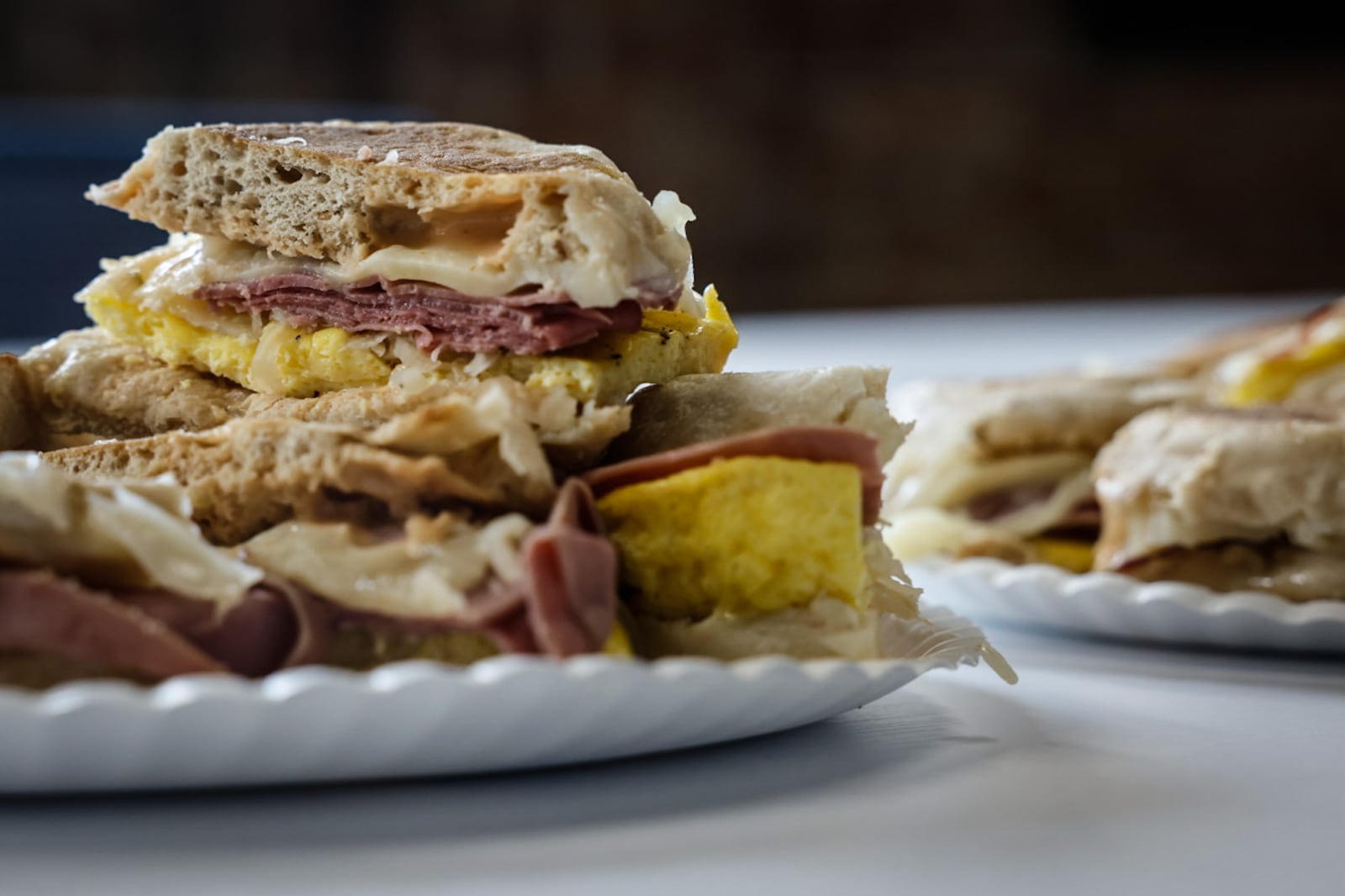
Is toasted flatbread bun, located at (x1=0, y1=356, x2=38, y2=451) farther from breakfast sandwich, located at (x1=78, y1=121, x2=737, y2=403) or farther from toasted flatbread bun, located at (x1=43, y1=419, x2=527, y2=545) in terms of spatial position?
toasted flatbread bun, located at (x1=43, y1=419, x2=527, y2=545)

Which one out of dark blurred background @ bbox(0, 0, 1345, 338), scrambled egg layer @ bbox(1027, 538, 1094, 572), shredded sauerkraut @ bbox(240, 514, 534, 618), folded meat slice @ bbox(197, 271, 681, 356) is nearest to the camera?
shredded sauerkraut @ bbox(240, 514, 534, 618)

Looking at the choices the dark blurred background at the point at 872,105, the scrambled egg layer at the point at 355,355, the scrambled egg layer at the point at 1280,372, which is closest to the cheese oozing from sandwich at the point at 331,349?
the scrambled egg layer at the point at 355,355

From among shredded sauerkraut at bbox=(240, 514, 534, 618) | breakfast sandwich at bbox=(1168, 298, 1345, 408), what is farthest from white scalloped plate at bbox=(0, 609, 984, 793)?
breakfast sandwich at bbox=(1168, 298, 1345, 408)

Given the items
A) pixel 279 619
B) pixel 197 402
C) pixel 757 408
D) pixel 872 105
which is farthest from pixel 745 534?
pixel 872 105

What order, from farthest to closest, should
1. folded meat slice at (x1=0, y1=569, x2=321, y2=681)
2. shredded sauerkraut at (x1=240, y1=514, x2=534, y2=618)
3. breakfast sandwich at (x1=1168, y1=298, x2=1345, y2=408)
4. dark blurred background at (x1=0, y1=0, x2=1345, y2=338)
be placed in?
1. dark blurred background at (x1=0, y1=0, x2=1345, y2=338)
2. breakfast sandwich at (x1=1168, y1=298, x2=1345, y2=408)
3. shredded sauerkraut at (x1=240, y1=514, x2=534, y2=618)
4. folded meat slice at (x1=0, y1=569, x2=321, y2=681)

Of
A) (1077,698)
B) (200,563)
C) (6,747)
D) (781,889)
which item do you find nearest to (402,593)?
(200,563)

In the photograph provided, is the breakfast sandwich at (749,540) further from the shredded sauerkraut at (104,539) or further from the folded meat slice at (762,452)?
the shredded sauerkraut at (104,539)

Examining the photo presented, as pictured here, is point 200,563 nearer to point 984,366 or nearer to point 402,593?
point 402,593
